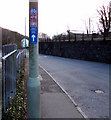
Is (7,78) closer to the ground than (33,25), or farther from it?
closer to the ground

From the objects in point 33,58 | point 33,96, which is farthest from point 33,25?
point 33,96

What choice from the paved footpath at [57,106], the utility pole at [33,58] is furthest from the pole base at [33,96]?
the paved footpath at [57,106]

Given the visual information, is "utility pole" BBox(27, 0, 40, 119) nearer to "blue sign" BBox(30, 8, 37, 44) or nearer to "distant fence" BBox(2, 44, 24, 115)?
"blue sign" BBox(30, 8, 37, 44)

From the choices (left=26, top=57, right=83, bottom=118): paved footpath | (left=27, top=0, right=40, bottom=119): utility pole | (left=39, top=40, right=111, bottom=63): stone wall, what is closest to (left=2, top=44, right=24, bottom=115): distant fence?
(left=27, top=0, right=40, bottom=119): utility pole

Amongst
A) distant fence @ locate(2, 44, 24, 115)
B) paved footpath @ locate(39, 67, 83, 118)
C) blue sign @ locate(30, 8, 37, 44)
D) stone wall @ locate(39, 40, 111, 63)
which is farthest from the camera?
stone wall @ locate(39, 40, 111, 63)

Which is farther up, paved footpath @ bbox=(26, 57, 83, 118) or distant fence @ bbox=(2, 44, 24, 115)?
distant fence @ bbox=(2, 44, 24, 115)

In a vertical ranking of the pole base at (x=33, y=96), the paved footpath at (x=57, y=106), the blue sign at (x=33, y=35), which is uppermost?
the blue sign at (x=33, y=35)

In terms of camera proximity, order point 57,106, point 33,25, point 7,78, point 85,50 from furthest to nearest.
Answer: point 85,50, point 57,106, point 7,78, point 33,25

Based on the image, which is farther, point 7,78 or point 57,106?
point 57,106

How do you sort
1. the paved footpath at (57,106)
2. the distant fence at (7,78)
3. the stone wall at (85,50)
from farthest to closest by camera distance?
the stone wall at (85,50), the paved footpath at (57,106), the distant fence at (7,78)

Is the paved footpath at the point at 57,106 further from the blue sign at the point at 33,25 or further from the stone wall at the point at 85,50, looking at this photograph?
the stone wall at the point at 85,50

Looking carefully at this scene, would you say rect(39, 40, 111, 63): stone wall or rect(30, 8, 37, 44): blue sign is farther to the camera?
rect(39, 40, 111, 63): stone wall

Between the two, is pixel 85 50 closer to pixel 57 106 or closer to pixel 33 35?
pixel 57 106

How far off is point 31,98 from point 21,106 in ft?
5.42
